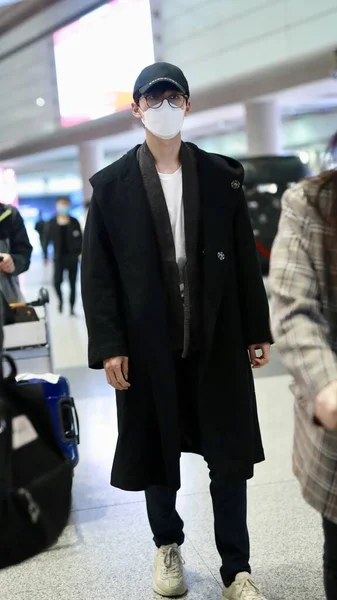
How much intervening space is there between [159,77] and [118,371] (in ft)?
2.72

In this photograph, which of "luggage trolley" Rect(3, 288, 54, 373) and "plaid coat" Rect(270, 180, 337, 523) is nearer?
"plaid coat" Rect(270, 180, 337, 523)

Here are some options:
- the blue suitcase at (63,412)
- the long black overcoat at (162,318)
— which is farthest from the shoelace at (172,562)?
the blue suitcase at (63,412)

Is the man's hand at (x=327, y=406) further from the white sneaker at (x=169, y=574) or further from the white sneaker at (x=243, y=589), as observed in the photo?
the white sneaker at (x=169, y=574)

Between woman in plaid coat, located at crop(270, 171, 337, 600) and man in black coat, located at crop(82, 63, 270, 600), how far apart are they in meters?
0.63

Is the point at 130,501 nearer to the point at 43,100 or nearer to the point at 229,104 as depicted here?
the point at 229,104

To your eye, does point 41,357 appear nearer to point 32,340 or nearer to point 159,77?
point 32,340

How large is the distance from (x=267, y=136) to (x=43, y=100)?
157 inches

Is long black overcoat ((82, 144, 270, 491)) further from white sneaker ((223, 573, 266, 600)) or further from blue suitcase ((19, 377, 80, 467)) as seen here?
blue suitcase ((19, 377, 80, 467))

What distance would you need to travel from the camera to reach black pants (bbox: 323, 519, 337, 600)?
1.30 meters

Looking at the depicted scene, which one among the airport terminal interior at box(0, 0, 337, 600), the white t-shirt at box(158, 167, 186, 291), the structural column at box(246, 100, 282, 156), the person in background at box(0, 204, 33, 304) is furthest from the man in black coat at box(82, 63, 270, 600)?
the structural column at box(246, 100, 282, 156)

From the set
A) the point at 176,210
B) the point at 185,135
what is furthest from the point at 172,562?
the point at 185,135

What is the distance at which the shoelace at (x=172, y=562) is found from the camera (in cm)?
216

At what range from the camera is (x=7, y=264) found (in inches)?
122

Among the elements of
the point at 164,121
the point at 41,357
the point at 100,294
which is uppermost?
the point at 164,121
